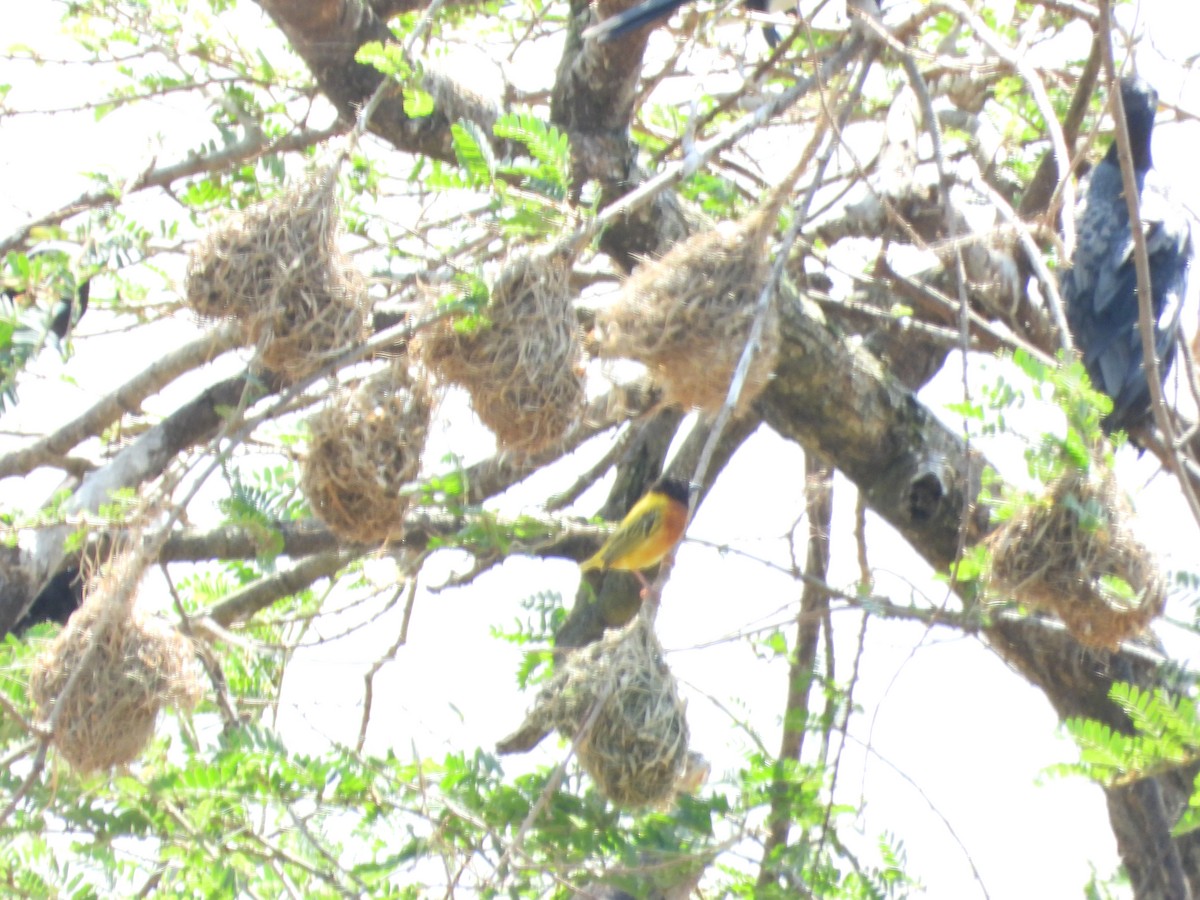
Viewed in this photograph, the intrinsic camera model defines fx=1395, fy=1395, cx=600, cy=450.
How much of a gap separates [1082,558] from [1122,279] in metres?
1.80

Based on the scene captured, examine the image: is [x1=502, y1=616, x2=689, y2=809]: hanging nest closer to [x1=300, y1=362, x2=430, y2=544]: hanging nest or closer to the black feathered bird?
[x1=300, y1=362, x2=430, y2=544]: hanging nest

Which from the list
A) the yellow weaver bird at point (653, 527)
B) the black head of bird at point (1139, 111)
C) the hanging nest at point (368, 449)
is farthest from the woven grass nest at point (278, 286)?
the black head of bird at point (1139, 111)

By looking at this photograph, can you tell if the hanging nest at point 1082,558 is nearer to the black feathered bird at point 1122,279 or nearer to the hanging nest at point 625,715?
the hanging nest at point 625,715

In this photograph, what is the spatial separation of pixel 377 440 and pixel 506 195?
1.55 ft

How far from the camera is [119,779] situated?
2.83 meters

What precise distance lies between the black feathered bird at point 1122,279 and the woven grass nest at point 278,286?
190 cm

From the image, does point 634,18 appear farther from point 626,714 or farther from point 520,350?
point 626,714

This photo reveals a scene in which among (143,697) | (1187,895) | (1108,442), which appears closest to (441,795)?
(143,697)

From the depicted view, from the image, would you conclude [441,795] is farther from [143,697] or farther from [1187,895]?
[1187,895]

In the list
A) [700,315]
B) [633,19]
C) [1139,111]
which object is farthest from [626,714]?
[1139,111]

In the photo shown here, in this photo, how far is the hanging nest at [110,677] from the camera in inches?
93.4

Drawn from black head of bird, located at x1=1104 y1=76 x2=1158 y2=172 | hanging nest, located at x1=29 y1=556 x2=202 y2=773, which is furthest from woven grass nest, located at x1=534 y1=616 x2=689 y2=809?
black head of bird, located at x1=1104 y1=76 x2=1158 y2=172

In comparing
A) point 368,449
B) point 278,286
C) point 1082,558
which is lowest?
point 1082,558

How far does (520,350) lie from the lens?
2.29 meters
